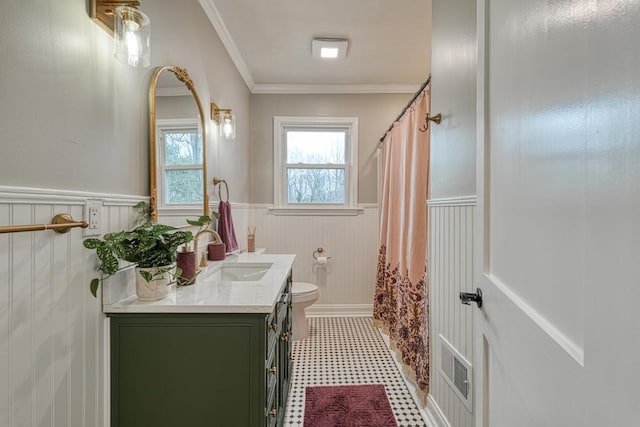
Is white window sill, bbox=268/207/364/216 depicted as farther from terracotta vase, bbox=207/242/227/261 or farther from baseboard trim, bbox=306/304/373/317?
terracotta vase, bbox=207/242/227/261

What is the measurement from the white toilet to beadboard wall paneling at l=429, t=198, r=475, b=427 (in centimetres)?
116

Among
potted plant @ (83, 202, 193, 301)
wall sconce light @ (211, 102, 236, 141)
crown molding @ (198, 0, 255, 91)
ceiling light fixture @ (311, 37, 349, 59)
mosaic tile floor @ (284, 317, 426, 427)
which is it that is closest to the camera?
potted plant @ (83, 202, 193, 301)

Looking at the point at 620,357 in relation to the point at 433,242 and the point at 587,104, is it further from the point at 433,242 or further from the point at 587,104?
the point at 433,242

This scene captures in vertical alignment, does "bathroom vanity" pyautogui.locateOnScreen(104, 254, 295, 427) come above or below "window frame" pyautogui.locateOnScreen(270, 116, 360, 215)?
below

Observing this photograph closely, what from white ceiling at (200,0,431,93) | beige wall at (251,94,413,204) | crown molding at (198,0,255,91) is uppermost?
white ceiling at (200,0,431,93)

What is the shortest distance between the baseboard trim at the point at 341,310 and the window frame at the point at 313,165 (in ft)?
3.28

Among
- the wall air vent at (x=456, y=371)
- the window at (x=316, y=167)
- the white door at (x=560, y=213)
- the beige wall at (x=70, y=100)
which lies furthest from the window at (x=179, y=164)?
the window at (x=316, y=167)

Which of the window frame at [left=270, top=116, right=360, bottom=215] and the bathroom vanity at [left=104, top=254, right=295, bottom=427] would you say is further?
the window frame at [left=270, top=116, right=360, bottom=215]

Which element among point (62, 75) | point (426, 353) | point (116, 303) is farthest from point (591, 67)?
point (426, 353)

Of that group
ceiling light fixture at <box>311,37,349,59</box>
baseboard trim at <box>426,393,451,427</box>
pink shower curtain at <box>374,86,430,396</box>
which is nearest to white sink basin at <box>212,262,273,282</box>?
pink shower curtain at <box>374,86,430,396</box>

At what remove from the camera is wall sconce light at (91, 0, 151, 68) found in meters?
0.99

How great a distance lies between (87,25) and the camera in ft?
3.16

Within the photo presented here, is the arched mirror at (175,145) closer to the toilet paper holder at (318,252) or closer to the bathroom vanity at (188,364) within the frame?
the bathroom vanity at (188,364)

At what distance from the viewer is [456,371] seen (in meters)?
1.37
